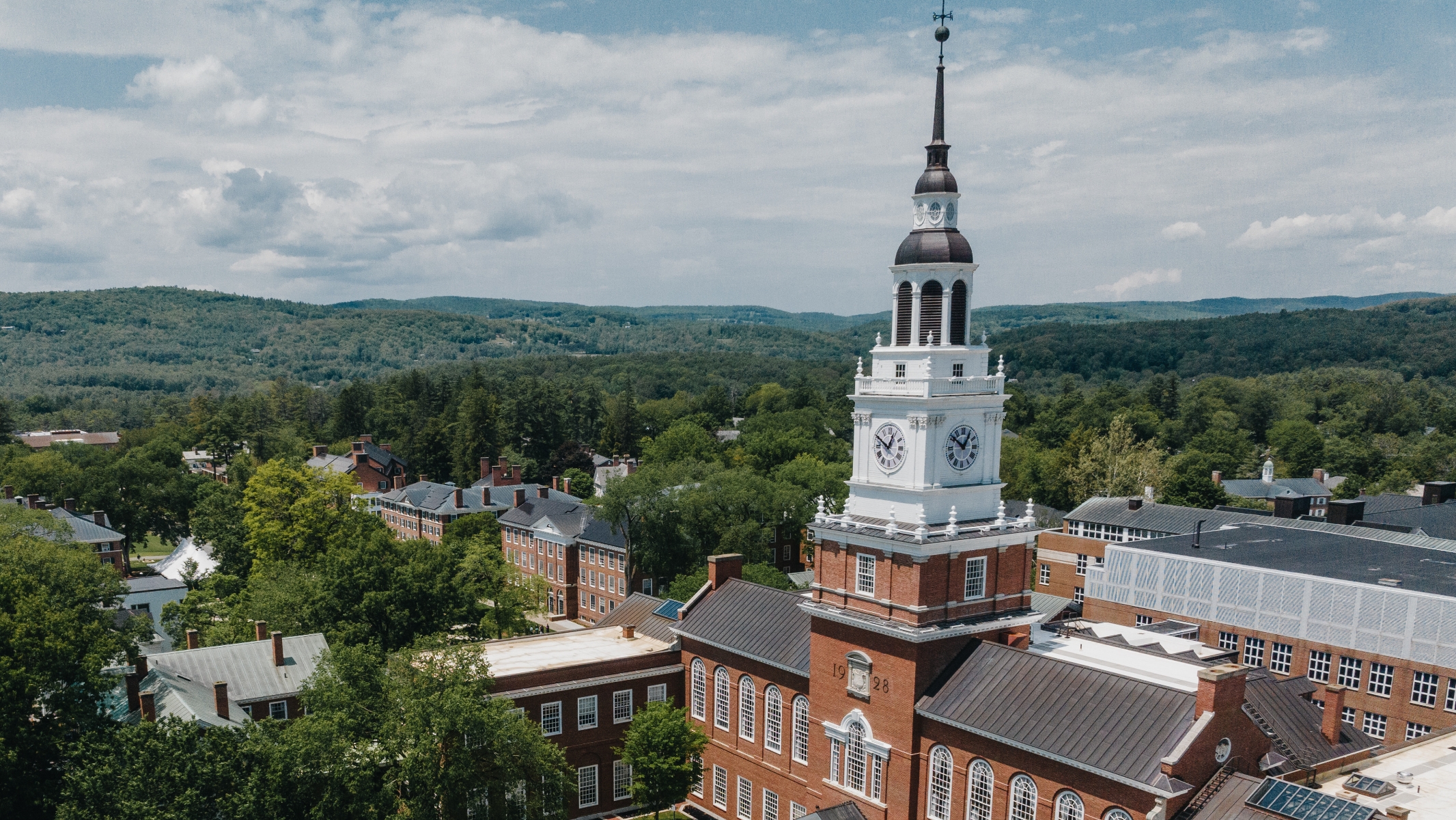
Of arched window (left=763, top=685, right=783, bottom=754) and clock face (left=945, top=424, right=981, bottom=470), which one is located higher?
clock face (left=945, top=424, right=981, bottom=470)

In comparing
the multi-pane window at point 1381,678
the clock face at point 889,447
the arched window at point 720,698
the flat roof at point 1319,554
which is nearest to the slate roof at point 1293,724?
the multi-pane window at point 1381,678

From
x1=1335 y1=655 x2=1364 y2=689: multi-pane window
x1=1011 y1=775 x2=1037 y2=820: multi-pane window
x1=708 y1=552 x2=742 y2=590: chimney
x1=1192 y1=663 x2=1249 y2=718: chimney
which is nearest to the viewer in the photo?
x1=1192 y1=663 x2=1249 y2=718: chimney

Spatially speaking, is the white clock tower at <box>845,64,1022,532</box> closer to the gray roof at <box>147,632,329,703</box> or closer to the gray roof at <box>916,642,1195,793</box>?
the gray roof at <box>916,642,1195,793</box>

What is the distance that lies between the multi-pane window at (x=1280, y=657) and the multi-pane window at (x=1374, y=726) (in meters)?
4.17

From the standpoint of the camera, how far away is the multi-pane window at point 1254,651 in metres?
49.7

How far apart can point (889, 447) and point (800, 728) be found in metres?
12.1

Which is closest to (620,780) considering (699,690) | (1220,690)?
(699,690)

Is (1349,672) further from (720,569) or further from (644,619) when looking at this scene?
(644,619)

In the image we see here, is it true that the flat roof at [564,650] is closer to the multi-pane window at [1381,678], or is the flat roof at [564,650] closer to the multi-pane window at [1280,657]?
the multi-pane window at [1280,657]

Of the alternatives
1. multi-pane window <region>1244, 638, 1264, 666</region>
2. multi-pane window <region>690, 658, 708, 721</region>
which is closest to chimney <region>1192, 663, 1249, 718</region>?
multi-pane window <region>690, 658, 708, 721</region>

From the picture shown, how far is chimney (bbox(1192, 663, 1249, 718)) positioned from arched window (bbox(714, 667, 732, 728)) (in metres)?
19.7

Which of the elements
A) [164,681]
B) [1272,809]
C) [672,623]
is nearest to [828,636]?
[672,623]

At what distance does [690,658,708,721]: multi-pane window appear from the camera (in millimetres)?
40375

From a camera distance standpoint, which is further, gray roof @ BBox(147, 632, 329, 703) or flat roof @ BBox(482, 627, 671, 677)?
gray roof @ BBox(147, 632, 329, 703)
